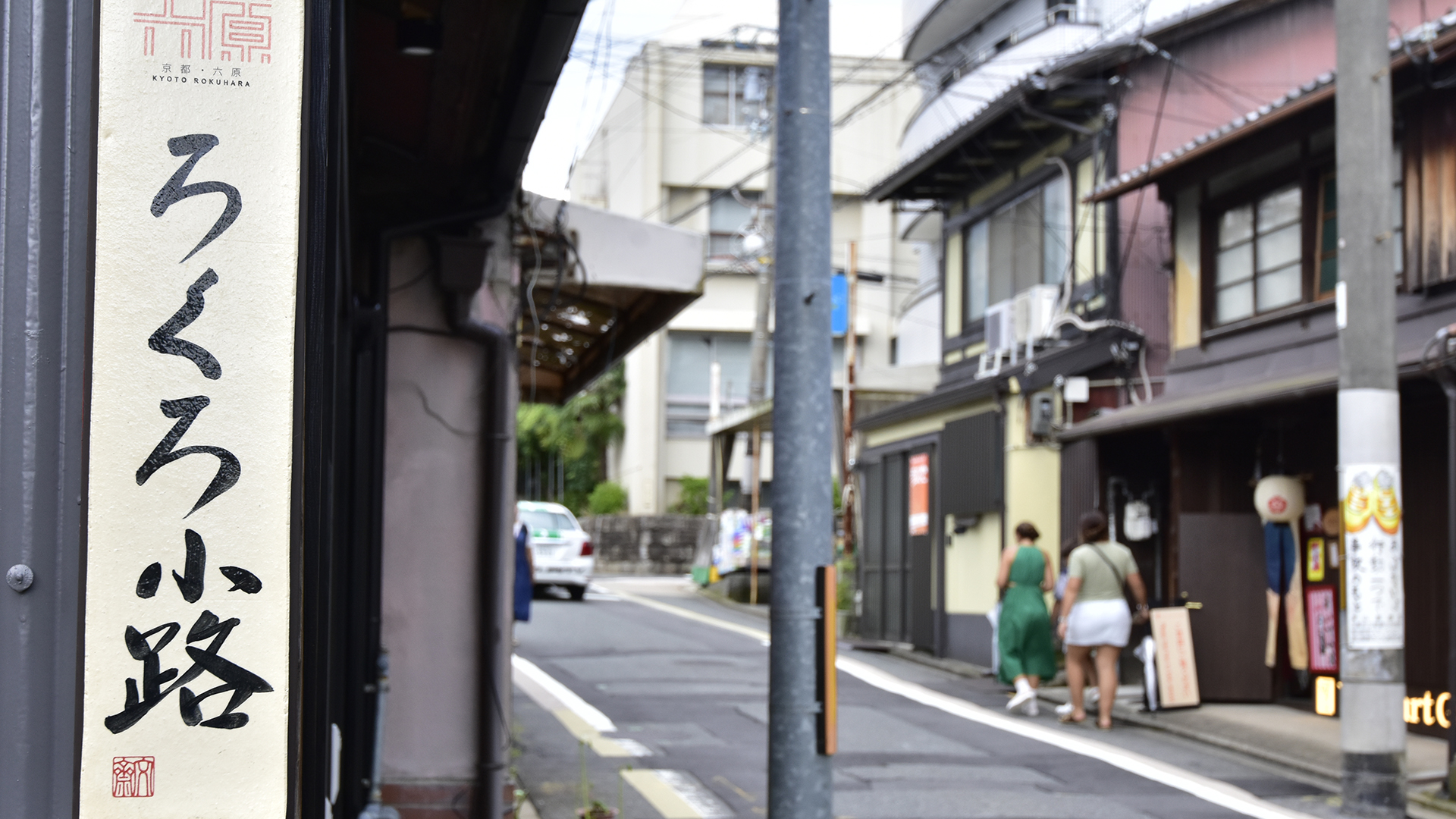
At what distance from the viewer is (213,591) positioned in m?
2.61

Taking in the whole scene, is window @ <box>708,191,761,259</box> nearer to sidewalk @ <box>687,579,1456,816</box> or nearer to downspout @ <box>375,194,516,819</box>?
sidewalk @ <box>687,579,1456,816</box>

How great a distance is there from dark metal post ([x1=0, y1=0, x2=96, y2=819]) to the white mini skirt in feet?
35.2

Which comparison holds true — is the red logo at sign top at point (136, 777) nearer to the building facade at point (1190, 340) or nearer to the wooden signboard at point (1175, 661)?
the building facade at point (1190, 340)

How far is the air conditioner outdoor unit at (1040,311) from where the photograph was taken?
17234 millimetres

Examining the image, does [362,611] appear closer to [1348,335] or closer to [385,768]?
[385,768]

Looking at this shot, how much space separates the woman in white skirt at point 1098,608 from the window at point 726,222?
29.1 m

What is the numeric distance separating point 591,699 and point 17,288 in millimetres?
10915

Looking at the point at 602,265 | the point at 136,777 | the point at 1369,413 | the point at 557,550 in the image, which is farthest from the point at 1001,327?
the point at 136,777

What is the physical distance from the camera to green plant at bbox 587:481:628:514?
4050 centimetres

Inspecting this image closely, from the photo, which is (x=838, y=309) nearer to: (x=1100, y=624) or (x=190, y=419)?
(x=1100, y=624)

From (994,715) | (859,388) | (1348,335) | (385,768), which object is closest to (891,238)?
(859,388)

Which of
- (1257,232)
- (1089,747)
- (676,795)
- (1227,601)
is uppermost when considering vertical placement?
(1257,232)

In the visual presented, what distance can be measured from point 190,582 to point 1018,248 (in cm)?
1712

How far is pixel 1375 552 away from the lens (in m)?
8.86
